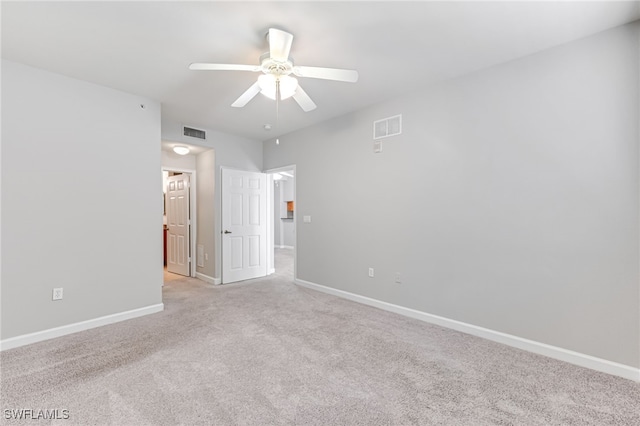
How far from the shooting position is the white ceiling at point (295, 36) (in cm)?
206

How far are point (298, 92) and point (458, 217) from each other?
2.09 metres

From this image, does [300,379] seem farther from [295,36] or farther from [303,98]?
[295,36]

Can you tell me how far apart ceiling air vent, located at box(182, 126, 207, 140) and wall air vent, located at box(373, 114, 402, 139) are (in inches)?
114

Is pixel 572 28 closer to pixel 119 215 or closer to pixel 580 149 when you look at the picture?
pixel 580 149

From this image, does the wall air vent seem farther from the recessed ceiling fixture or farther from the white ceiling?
the recessed ceiling fixture

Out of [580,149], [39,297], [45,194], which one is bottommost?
[39,297]

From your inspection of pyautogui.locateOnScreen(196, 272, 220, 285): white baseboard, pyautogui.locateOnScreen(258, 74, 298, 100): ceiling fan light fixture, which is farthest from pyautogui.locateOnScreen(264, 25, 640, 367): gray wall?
pyautogui.locateOnScreen(196, 272, 220, 285): white baseboard

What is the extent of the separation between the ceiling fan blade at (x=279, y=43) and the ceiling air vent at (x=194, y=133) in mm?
3019

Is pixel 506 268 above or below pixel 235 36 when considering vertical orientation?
below

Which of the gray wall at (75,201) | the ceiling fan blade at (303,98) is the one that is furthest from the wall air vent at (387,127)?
the gray wall at (75,201)

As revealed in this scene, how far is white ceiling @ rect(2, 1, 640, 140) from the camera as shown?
6.76 ft

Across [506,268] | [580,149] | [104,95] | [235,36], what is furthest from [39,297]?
[580,149]

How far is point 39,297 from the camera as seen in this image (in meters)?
2.88

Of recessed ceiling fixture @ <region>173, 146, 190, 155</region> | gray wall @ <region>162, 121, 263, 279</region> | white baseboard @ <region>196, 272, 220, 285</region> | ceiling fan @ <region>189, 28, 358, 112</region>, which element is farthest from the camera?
white baseboard @ <region>196, 272, 220, 285</region>
